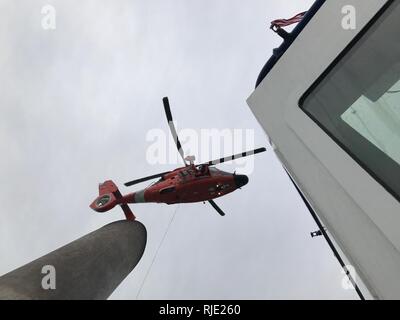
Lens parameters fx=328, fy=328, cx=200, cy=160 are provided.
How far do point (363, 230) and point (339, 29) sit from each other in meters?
2.51

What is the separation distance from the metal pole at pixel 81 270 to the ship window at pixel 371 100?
4179 mm

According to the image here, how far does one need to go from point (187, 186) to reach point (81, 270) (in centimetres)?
813

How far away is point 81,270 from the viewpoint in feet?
17.1

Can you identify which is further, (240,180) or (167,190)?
(167,190)

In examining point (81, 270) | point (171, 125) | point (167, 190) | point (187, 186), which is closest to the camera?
point (81, 270)

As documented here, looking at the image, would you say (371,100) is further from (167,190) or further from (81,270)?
(167,190)

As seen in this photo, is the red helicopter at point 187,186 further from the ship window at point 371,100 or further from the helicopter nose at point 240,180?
the ship window at point 371,100

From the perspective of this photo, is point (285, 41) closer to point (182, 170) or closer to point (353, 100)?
point (353, 100)

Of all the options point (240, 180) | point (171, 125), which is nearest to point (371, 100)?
point (171, 125)

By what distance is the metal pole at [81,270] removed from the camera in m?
4.43

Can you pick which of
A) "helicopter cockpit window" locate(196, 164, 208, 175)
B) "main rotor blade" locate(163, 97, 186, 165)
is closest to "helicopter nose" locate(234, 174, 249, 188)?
"helicopter cockpit window" locate(196, 164, 208, 175)

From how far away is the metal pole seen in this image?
4.43 meters
